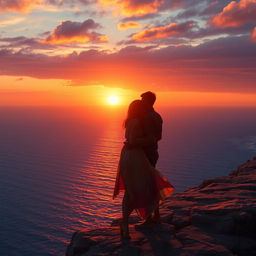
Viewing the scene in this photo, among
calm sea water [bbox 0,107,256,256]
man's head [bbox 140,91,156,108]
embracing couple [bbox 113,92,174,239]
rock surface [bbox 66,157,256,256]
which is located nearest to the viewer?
rock surface [bbox 66,157,256,256]

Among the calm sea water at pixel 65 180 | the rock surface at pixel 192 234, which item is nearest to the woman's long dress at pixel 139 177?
the rock surface at pixel 192 234

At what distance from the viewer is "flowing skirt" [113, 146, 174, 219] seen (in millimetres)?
8344

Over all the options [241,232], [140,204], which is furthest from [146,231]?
[241,232]

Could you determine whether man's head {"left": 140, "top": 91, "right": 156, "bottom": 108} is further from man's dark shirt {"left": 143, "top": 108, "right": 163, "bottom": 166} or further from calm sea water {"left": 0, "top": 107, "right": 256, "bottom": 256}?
calm sea water {"left": 0, "top": 107, "right": 256, "bottom": 256}

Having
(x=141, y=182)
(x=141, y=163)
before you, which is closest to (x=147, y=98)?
(x=141, y=163)

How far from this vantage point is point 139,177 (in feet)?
→ 27.5

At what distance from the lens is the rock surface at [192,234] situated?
24.7 ft

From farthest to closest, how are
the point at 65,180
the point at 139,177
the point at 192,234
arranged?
the point at 65,180 → the point at 139,177 → the point at 192,234

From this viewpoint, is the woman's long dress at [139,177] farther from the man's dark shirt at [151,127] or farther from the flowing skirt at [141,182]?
the man's dark shirt at [151,127]

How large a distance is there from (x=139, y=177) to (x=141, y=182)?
0.16 m

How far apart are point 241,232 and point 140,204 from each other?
2923mm

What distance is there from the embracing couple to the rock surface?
1.88 ft

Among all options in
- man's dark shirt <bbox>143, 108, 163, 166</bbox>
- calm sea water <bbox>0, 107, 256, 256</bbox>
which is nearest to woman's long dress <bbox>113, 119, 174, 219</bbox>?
man's dark shirt <bbox>143, 108, 163, 166</bbox>

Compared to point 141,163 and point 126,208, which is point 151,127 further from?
point 126,208
